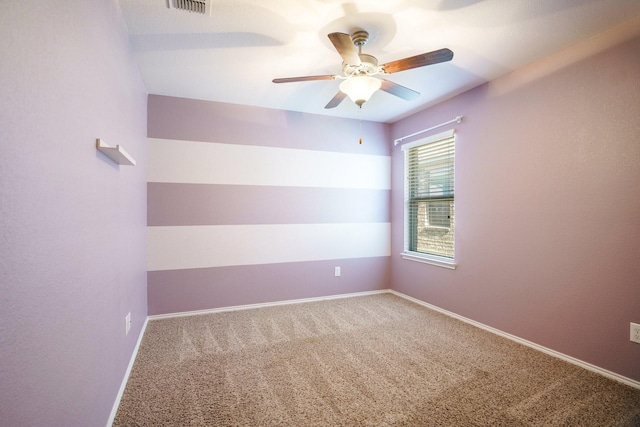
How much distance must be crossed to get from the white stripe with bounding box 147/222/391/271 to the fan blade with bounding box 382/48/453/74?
2.25 m

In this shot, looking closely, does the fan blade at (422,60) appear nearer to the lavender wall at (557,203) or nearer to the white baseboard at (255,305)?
the lavender wall at (557,203)

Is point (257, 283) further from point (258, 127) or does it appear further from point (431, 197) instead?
point (431, 197)

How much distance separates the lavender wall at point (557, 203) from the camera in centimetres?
198

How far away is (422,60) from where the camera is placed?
1776 millimetres

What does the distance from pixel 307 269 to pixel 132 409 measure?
7.51 ft

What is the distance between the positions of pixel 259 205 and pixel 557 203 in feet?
9.45

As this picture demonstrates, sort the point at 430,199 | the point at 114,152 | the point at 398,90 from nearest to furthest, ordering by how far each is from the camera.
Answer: the point at 114,152, the point at 398,90, the point at 430,199

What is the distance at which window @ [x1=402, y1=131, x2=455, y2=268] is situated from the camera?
337cm

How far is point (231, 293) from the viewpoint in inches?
134

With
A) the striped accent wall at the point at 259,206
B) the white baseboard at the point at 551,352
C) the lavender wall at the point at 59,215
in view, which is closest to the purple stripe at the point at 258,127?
the striped accent wall at the point at 259,206

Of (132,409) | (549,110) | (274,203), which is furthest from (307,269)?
(549,110)

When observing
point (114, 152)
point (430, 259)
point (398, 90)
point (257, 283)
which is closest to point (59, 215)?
point (114, 152)

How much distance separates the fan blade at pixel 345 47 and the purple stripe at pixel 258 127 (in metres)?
1.84

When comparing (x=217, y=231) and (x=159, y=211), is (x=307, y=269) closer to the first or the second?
(x=217, y=231)
